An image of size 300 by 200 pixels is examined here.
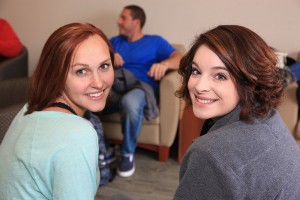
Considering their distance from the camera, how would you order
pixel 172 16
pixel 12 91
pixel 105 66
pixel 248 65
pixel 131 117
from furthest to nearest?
pixel 172 16
pixel 131 117
pixel 12 91
pixel 105 66
pixel 248 65

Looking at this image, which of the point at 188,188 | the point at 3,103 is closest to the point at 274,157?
the point at 188,188

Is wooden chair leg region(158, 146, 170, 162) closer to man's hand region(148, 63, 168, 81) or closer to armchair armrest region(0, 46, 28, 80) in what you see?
man's hand region(148, 63, 168, 81)

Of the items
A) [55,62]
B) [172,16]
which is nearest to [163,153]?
→ [172,16]

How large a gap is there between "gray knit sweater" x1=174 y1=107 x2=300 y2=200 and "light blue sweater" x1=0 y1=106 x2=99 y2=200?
0.83 feet

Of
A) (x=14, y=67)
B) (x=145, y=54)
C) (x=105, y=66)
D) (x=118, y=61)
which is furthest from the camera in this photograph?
(x=14, y=67)

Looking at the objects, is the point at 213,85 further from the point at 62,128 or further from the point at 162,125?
the point at 162,125

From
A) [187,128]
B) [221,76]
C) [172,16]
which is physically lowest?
[187,128]

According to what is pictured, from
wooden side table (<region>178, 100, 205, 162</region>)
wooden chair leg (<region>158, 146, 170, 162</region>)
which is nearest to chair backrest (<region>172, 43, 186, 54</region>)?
wooden side table (<region>178, 100, 205, 162</region>)

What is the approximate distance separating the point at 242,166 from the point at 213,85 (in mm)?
255

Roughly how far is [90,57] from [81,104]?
0.18 meters

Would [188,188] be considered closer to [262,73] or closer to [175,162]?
[262,73]

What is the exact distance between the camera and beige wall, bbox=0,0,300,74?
2.68 m

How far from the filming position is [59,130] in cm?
85

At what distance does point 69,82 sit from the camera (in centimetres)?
106
